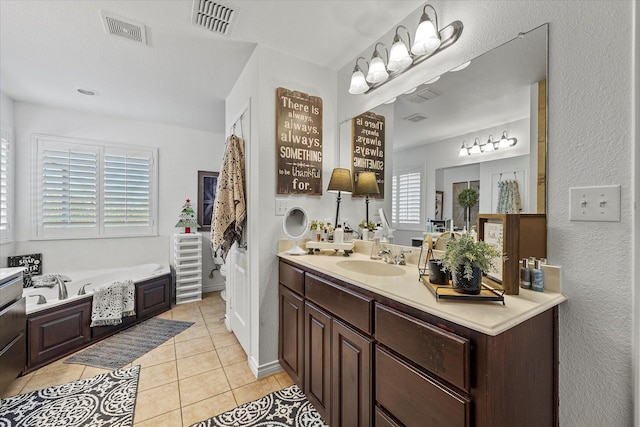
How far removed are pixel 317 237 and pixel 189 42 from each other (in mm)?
1760

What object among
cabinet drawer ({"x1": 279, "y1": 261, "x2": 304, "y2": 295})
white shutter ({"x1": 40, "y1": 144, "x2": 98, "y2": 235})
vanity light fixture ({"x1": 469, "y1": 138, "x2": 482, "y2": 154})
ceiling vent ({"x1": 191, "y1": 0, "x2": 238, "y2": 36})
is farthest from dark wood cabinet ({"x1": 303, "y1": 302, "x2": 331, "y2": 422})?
white shutter ({"x1": 40, "y1": 144, "x2": 98, "y2": 235})

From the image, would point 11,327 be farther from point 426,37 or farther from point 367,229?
point 426,37

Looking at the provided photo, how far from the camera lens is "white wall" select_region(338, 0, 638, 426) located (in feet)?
2.99

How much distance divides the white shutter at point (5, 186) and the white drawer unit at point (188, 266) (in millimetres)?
1618

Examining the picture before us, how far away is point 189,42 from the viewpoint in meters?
2.00

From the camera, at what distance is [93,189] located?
136 inches

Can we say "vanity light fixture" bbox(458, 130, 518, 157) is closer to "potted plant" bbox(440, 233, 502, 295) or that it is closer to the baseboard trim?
"potted plant" bbox(440, 233, 502, 295)

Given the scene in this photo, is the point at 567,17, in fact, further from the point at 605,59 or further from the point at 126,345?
the point at 126,345

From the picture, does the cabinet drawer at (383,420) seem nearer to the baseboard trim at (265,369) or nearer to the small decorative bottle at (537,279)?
the small decorative bottle at (537,279)

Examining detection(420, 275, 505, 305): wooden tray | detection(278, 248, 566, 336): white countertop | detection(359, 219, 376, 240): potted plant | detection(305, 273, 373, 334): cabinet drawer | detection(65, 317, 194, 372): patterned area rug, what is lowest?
detection(65, 317, 194, 372): patterned area rug

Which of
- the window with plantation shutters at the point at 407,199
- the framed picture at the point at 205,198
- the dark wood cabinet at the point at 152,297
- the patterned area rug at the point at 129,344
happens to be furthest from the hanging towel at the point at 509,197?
the framed picture at the point at 205,198

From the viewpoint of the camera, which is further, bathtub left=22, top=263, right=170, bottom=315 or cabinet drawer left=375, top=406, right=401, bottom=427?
bathtub left=22, top=263, right=170, bottom=315

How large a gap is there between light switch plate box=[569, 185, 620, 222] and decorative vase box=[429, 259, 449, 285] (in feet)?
1.70

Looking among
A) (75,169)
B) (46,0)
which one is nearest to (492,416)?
(46,0)
